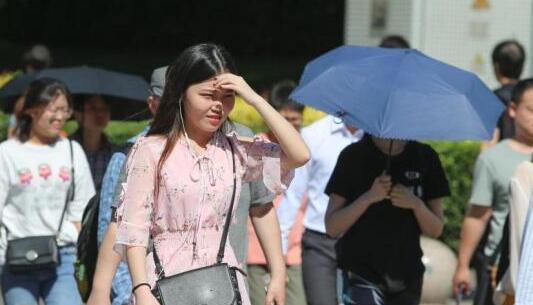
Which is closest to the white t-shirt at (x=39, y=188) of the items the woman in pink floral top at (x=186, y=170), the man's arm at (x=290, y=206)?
the man's arm at (x=290, y=206)

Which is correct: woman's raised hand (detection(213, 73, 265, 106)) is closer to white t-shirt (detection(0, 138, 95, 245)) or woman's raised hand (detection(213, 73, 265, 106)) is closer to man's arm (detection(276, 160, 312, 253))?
white t-shirt (detection(0, 138, 95, 245))

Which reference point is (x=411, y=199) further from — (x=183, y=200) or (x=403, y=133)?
(x=183, y=200)

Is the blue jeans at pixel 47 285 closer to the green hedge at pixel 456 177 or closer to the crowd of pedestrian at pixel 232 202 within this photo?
the crowd of pedestrian at pixel 232 202

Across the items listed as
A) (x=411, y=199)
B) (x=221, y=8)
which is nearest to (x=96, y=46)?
(x=221, y=8)

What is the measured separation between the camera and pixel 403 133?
5910 millimetres

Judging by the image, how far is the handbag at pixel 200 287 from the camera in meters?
4.43

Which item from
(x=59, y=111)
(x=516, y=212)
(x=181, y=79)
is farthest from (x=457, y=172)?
(x=181, y=79)

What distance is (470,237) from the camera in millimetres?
7445

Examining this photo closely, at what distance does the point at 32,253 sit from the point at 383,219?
1.88 m

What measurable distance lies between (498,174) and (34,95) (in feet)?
8.52

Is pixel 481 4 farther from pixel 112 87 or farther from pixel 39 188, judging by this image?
pixel 39 188

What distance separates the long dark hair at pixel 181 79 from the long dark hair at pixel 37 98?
9.16ft

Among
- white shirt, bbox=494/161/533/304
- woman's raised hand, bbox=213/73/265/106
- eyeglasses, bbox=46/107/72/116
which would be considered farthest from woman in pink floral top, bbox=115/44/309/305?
eyeglasses, bbox=46/107/72/116

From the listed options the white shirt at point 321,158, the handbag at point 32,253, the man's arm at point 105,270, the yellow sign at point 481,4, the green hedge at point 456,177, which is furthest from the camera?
the yellow sign at point 481,4
